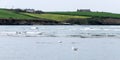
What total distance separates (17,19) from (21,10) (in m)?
26.3

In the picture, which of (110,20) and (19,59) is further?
(110,20)

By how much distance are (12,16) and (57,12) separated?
25187 mm

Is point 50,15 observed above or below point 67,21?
above

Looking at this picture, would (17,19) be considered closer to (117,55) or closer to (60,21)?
(60,21)

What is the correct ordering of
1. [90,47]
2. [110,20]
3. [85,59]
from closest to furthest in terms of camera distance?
1. [85,59]
2. [90,47]
3. [110,20]

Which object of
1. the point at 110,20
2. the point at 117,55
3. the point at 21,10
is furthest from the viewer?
the point at 21,10

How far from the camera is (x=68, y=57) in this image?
3469 centimetres

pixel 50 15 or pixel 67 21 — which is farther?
pixel 50 15

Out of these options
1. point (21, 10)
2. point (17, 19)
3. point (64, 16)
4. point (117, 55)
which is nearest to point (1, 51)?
point (117, 55)

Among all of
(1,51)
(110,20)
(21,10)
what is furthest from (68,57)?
(21,10)

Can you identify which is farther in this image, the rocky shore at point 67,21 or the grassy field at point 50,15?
the grassy field at point 50,15

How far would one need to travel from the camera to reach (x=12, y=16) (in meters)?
132

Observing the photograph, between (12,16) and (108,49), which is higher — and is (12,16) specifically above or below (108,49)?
below

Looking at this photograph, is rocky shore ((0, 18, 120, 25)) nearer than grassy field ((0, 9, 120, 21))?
Yes
